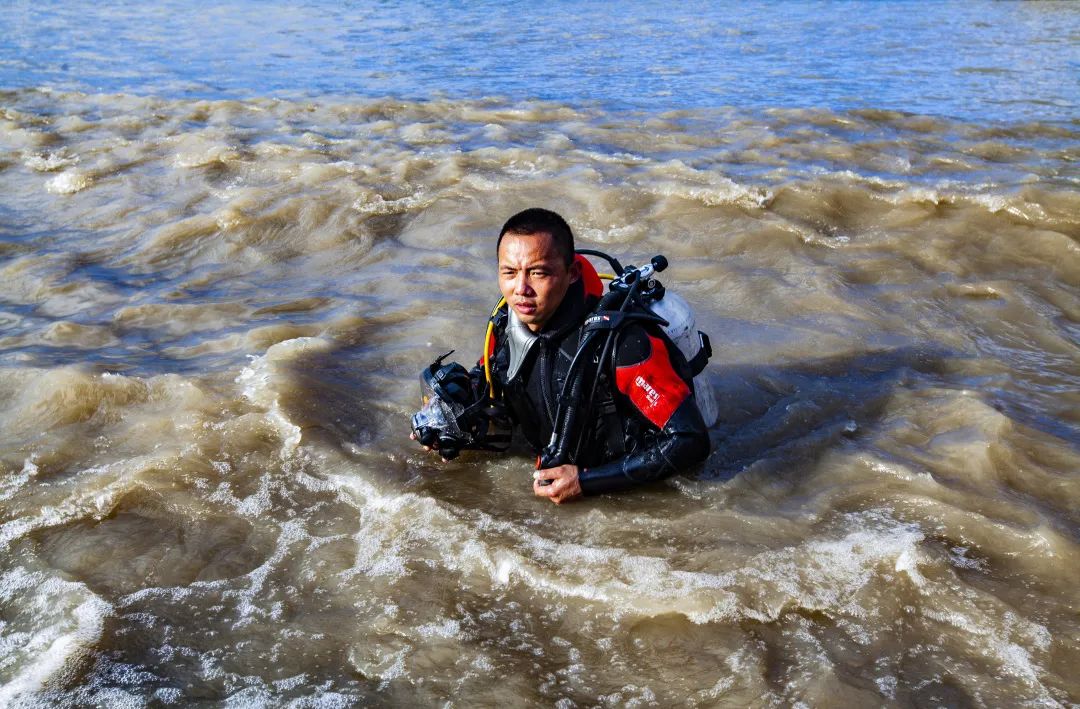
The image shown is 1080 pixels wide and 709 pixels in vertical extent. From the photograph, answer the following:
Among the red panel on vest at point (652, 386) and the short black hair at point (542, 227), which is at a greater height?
the short black hair at point (542, 227)

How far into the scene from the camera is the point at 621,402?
3895 mm

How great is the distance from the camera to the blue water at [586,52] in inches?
537

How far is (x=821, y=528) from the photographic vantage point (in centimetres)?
383

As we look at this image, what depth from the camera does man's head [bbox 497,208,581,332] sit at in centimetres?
374

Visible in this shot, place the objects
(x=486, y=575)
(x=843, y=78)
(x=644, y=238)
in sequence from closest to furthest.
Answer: (x=486, y=575) < (x=644, y=238) < (x=843, y=78)

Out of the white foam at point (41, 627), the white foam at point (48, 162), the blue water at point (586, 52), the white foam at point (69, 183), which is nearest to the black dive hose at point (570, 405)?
the white foam at point (41, 627)

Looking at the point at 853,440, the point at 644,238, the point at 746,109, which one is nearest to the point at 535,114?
the point at 746,109

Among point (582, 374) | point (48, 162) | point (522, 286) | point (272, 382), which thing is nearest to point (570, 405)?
point (582, 374)

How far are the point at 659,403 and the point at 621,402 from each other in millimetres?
216

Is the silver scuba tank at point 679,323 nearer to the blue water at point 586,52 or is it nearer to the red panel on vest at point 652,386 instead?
the red panel on vest at point 652,386

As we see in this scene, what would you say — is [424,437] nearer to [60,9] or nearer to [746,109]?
[746,109]

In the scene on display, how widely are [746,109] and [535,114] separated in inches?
112

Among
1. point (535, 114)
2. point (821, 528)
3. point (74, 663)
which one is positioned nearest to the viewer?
point (74, 663)

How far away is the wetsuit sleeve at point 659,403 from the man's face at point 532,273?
1.16 feet
